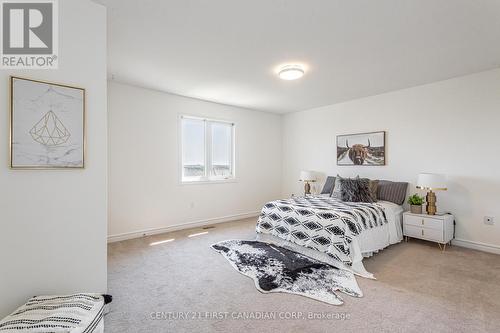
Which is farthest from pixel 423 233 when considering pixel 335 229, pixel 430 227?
pixel 335 229

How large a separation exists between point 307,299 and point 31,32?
10.4 feet

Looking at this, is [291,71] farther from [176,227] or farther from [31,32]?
[176,227]

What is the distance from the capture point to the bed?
9.37ft

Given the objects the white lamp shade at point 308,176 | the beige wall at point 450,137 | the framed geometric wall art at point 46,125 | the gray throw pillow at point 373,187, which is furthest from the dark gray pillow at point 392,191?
the framed geometric wall art at point 46,125

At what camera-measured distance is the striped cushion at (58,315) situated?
127 centimetres

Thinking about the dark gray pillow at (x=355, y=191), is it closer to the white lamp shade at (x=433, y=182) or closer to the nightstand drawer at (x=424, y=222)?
the nightstand drawer at (x=424, y=222)

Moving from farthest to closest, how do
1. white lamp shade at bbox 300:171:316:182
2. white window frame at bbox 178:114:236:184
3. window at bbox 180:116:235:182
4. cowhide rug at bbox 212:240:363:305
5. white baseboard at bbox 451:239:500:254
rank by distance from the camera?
white lamp shade at bbox 300:171:316:182 < window at bbox 180:116:235:182 < white window frame at bbox 178:114:236:184 < white baseboard at bbox 451:239:500:254 < cowhide rug at bbox 212:240:363:305

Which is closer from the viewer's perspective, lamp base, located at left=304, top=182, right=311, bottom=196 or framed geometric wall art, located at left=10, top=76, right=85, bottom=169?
framed geometric wall art, located at left=10, top=76, right=85, bottom=169

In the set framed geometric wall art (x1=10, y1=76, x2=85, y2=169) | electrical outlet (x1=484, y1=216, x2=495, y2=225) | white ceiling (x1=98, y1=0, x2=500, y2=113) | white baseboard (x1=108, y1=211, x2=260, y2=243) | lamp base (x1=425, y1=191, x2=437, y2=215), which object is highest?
white ceiling (x1=98, y1=0, x2=500, y2=113)

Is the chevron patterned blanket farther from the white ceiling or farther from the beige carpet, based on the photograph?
the white ceiling

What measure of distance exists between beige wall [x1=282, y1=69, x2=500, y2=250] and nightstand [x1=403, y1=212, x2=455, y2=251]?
327 mm

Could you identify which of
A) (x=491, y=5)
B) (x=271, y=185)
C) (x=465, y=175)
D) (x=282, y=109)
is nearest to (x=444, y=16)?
(x=491, y=5)

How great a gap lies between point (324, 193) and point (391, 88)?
2.29 m

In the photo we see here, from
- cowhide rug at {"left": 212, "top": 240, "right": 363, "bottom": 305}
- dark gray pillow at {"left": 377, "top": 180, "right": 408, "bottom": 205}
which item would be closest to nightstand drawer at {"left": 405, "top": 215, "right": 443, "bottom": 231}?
dark gray pillow at {"left": 377, "top": 180, "right": 408, "bottom": 205}
